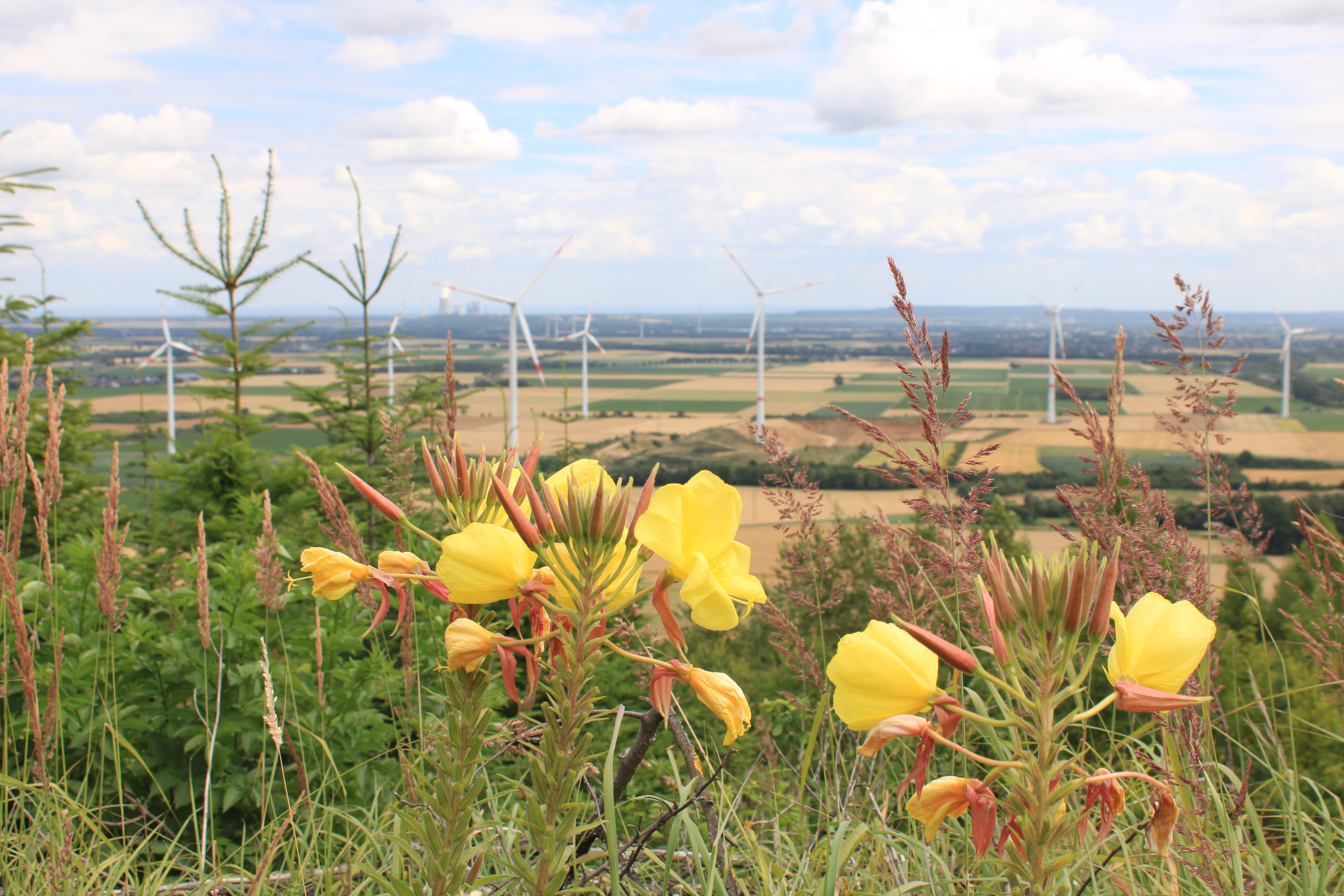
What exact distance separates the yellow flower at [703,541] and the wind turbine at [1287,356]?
43.6 metres

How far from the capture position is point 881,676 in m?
1.20

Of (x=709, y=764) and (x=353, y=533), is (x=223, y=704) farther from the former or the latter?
(x=709, y=764)

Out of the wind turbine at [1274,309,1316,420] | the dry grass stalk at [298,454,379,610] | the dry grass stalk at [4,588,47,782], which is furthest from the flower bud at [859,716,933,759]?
the wind turbine at [1274,309,1316,420]

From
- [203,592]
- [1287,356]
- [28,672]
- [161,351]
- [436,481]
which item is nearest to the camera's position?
[436,481]

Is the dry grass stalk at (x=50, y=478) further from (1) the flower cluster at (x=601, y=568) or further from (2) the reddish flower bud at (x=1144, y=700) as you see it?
(2) the reddish flower bud at (x=1144, y=700)

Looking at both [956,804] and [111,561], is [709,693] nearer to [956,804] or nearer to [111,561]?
[956,804]

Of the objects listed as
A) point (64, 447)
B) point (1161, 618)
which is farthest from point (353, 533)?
point (64, 447)

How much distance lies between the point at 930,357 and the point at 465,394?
237 inches

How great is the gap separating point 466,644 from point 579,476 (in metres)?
0.38

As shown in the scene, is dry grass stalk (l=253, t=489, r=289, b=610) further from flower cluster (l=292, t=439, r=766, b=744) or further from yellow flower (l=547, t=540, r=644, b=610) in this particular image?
yellow flower (l=547, t=540, r=644, b=610)

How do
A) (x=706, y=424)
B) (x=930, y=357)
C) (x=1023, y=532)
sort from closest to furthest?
(x=930, y=357)
(x=1023, y=532)
(x=706, y=424)

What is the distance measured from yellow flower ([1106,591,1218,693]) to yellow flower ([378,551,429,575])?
3.78 feet

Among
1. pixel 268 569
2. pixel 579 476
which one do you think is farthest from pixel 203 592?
pixel 579 476

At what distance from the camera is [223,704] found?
11.9 feet
